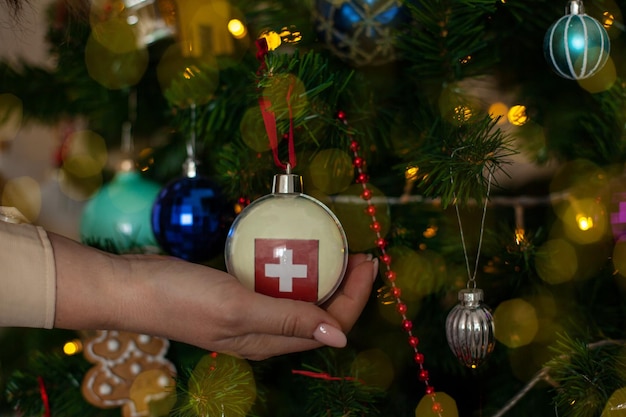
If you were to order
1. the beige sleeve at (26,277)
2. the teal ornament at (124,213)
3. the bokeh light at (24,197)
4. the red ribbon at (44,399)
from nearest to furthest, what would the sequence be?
the beige sleeve at (26,277)
the red ribbon at (44,399)
the teal ornament at (124,213)
the bokeh light at (24,197)

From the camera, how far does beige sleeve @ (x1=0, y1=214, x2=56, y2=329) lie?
0.52 meters

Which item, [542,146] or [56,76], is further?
[56,76]

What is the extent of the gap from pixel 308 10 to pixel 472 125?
0.27 meters

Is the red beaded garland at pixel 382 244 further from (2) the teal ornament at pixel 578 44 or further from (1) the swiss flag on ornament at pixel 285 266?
(2) the teal ornament at pixel 578 44

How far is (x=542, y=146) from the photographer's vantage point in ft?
2.85

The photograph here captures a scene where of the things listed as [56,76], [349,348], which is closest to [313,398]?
[349,348]

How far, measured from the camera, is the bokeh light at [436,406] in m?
0.66

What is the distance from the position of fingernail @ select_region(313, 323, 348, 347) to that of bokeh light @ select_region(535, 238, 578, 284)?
28cm

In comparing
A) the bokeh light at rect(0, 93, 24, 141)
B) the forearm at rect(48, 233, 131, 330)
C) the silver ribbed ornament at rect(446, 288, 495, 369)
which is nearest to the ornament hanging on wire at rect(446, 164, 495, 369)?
the silver ribbed ornament at rect(446, 288, 495, 369)

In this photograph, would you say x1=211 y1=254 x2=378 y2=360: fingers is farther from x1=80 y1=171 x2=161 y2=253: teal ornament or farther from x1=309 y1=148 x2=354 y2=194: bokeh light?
x1=80 y1=171 x2=161 y2=253: teal ornament

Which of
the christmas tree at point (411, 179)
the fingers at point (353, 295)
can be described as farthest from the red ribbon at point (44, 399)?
the fingers at point (353, 295)

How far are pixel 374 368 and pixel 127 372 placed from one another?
31cm

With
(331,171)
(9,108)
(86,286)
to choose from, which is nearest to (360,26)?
(331,171)

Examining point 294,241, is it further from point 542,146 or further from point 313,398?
point 542,146
